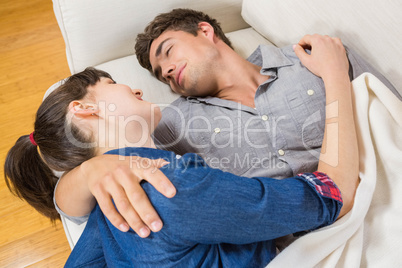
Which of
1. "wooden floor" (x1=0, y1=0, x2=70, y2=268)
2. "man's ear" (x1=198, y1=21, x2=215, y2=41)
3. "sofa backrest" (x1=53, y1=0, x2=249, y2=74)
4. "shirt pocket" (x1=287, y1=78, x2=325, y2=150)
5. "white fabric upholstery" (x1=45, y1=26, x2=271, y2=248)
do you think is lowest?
"wooden floor" (x1=0, y1=0, x2=70, y2=268)

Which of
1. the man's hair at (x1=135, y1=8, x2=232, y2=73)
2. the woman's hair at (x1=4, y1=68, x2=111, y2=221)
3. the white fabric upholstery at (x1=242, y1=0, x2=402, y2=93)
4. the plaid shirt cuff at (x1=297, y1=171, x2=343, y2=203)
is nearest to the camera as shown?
the plaid shirt cuff at (x1=297, y1=171, x2=343, y2=203)

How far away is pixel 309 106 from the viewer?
1.11 m

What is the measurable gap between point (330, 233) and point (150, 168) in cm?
46

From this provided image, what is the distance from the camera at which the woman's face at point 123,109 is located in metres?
0.94

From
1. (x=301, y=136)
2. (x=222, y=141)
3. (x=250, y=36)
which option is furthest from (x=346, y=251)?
(x=250, y=36)

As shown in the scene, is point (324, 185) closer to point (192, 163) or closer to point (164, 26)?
point (192, 163)

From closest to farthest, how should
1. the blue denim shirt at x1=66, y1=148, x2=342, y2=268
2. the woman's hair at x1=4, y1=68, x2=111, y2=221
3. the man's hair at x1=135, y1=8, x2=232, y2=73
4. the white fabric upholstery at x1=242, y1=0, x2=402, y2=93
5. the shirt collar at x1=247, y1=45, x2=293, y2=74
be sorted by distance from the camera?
the blue denim shirt at x1=66, y1=148, x2=342, y2=268
the woman's hair at x1=4, y1=68, x2=111, y2=221
the white fabric upholstery at x1=242, y1=0, x2=402, y2=93
the shirt collar at x1=247, y1=45, x2=293, y2=74
the man's hair at x1=135, y1=8, x2=232, y2=73

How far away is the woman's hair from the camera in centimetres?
91

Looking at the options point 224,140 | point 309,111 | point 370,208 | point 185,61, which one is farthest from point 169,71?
point 370,208

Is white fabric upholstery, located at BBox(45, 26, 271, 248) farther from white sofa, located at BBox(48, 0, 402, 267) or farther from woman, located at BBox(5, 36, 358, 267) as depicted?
woman, located at BBox(5, 36, 358, 267)

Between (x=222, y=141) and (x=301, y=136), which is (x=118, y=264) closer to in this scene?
(x=222, y=141)

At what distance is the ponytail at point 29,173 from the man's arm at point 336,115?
2.57 ft

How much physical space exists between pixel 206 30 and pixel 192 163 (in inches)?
29.2

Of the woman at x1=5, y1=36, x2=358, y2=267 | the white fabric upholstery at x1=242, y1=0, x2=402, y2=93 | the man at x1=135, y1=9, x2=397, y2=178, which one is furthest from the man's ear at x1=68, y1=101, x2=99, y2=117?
the white fabric upholstery at x1=242, y1=0, x2=402, y2=93
